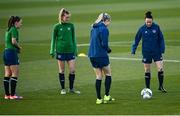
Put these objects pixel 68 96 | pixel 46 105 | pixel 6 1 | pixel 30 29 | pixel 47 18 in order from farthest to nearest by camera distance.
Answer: pixel 6 1 → pixel 47 18 → pixel 30 29 → pixel 68 96 → pixel 46 105

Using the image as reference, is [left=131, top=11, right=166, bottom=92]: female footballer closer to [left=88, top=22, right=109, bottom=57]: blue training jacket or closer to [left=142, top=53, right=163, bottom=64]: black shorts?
[left=142, top=53, right=163, bottom=64]: black shorts

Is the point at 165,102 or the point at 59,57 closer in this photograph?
the point at 165,102

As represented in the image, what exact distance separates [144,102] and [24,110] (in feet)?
9.90

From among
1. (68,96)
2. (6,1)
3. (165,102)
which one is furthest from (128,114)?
(6,1)

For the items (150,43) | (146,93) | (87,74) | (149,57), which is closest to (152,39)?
(150,43)

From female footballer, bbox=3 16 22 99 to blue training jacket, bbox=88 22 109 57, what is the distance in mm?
2085

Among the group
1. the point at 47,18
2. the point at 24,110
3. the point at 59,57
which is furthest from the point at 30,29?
the point at 24,110

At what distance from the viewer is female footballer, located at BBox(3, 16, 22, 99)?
17347 mm

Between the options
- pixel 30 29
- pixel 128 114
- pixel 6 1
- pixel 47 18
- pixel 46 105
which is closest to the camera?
pixel 128 114

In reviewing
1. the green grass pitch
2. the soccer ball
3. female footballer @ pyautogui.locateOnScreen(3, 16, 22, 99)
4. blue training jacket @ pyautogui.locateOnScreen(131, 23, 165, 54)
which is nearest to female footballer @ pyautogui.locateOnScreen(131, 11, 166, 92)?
blue training jacket @ pyautogui.locateOnScreen(131, 23, 165, 54)

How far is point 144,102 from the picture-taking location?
55.1 ft

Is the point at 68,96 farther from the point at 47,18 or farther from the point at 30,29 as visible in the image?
the point at 47,18

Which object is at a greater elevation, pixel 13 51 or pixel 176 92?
pixel 13 51

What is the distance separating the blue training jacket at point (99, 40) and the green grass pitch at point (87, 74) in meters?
1.27
